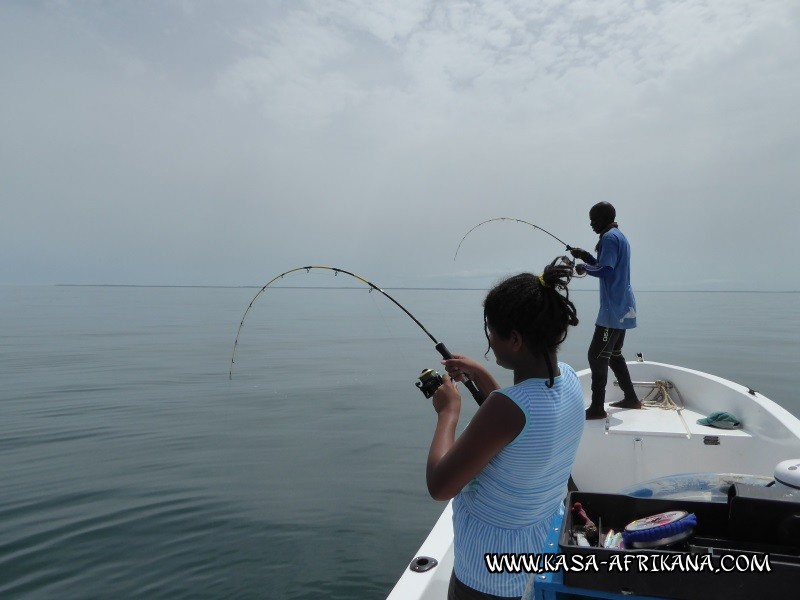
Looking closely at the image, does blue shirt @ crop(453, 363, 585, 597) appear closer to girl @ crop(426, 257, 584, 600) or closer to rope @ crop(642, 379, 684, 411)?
girl @ crop(426, 257, 584, 600)

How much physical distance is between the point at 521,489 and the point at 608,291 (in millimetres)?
3567

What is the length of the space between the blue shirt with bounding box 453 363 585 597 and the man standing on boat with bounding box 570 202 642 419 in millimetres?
3176

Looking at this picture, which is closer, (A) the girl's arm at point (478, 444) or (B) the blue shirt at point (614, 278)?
(A) the girl's arm at point (478, 444)

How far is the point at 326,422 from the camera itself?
8.20m

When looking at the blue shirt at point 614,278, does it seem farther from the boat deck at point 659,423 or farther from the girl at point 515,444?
the girl at point 515,444

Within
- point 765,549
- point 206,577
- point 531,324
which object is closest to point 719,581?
point 765,549

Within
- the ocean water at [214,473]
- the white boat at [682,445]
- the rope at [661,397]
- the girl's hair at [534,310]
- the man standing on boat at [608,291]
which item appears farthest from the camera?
the rope at [661,397]

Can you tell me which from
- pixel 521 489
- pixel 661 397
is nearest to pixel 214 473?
pixel 661 397

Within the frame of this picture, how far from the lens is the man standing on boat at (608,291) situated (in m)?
4.64

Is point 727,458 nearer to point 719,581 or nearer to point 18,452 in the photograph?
point 719,581

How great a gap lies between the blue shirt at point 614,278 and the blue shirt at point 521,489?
10.7ft

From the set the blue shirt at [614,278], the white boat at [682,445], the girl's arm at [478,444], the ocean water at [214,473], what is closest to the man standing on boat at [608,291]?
the blue shirt at [614,278]

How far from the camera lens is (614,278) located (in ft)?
15.5

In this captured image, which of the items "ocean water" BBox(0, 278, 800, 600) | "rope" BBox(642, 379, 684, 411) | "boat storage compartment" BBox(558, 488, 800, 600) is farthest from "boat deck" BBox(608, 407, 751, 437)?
"boat storage compartment" BBox(558, 488, 800, 600)
